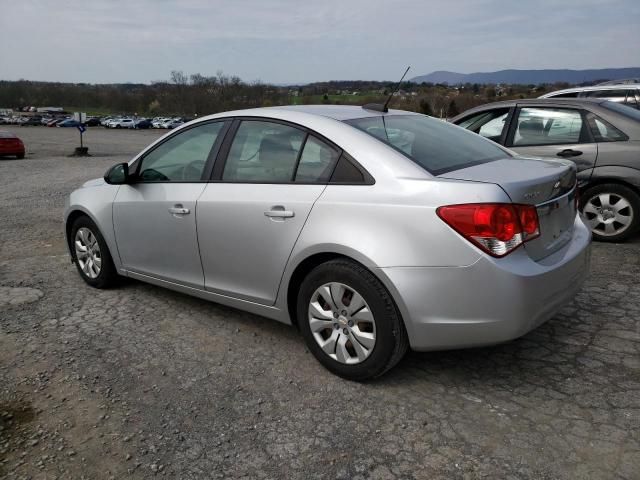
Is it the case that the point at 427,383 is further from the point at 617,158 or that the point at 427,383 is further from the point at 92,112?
the point at 92,112

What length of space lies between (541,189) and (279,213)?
145 cm

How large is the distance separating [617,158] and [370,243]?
4042 mm

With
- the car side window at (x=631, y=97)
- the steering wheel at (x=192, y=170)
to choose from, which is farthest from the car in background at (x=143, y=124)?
the steering wheel at (x=192, y=170)

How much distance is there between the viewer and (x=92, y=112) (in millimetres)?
104000

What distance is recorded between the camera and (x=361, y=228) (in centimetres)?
296

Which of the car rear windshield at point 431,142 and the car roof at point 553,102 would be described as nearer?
the car rear windshield at point 431,142

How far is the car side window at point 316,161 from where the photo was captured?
10.6ft

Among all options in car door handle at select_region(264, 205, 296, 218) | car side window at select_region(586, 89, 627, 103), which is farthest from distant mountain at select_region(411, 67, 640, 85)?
car door handle at select_region(264, 205, 296, 218)

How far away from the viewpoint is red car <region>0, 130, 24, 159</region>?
64.9 ft

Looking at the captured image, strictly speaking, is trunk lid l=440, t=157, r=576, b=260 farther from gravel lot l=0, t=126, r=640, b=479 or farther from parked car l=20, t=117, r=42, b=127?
parked car l=20, t=117, r=42, b=127

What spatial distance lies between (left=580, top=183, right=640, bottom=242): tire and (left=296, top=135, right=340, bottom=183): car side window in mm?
3762

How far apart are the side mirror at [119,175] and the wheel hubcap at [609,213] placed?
4533 mm

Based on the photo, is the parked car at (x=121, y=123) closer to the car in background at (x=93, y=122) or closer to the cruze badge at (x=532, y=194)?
the car in background at (x=93, y=122)

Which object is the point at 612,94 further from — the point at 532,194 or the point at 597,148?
the point at 532,194
